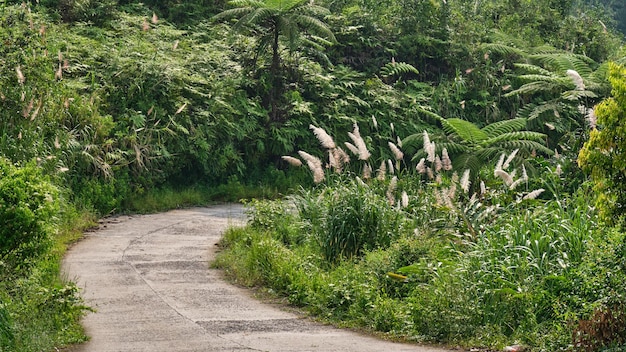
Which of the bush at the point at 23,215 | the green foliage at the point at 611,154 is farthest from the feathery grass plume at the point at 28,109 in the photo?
the green foliage at the point at 611,154

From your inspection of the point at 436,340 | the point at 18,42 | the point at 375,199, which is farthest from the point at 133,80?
the point at 436,340

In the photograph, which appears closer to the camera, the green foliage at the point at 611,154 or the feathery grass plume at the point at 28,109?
the green foliage at the point at 611,154

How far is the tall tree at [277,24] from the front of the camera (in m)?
17.9

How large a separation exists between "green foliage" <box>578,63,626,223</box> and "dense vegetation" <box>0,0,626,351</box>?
2cm

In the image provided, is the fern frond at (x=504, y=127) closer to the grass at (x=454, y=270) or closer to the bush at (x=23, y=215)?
the grass at (x=454, y=270)

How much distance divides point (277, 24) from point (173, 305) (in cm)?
989

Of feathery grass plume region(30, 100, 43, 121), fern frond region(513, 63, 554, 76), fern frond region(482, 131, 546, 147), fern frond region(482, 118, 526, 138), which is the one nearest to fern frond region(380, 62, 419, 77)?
fern frond region(513, 63, 554, 76)

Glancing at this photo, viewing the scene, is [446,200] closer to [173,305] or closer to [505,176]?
[505,176]

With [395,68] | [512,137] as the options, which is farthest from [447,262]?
[395,68]

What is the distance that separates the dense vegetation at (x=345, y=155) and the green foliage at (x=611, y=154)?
2cm

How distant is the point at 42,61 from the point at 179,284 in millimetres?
5397

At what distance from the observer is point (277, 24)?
1830 centimetres

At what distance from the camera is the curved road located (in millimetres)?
8016

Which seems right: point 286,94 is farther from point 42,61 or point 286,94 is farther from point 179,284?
point 179,284
